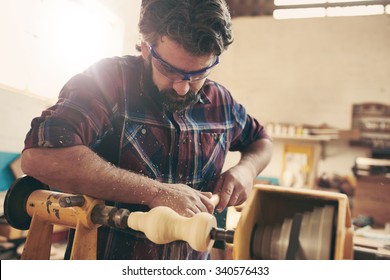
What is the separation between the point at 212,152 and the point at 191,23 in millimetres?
276

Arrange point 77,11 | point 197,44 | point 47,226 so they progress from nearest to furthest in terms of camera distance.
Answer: point 47,226, point 197,44, point 77,11

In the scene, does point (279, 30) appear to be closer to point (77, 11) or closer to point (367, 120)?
point (367, 120)

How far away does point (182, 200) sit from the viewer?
0.50 metres

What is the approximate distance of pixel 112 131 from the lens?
0.61 metres

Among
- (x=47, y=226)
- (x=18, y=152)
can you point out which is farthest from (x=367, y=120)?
(x=47, y=226)

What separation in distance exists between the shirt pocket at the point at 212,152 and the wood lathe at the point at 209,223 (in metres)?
0.25

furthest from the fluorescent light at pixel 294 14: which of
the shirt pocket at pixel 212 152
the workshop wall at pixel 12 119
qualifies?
the shirt pocket at pixel 212 152

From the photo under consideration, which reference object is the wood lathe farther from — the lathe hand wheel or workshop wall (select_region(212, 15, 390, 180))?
workshop wall (select_region(212, 15, 390, 180))

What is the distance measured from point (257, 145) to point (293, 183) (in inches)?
83.5

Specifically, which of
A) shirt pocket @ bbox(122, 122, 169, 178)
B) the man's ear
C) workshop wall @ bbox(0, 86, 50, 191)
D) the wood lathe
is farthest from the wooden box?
workshop wall @ bbox(0, 86, 50, 191)

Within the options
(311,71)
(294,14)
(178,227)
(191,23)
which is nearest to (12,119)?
(191,23)

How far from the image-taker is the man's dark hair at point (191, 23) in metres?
0.60

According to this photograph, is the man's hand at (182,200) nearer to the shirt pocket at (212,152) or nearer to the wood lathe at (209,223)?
the wood lathe at (209,223)

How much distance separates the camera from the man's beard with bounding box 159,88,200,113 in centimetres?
65
